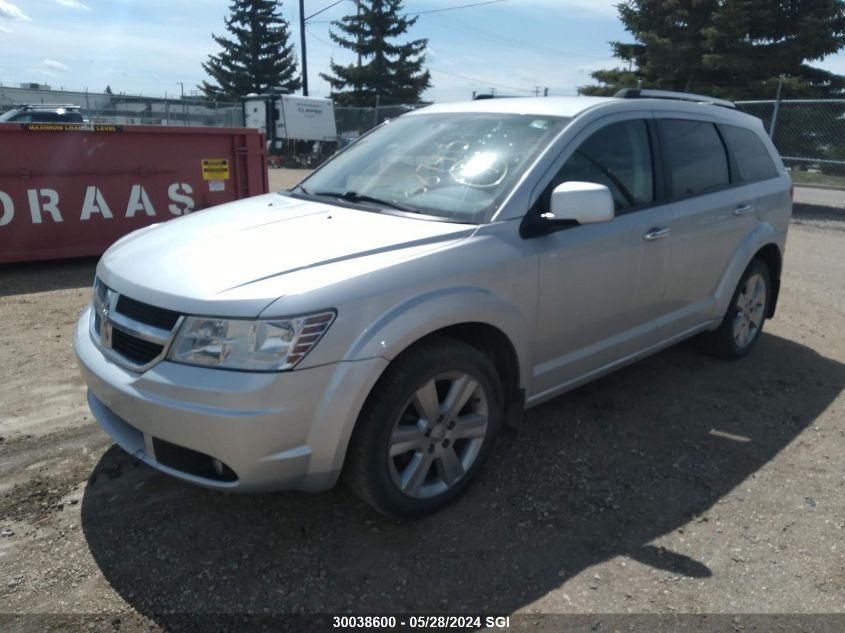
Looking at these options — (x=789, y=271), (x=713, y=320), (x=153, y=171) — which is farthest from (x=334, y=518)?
(x=789, y=271)

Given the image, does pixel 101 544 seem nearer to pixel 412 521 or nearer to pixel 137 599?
pixel 137 599

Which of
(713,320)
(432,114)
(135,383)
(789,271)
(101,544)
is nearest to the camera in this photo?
(135,383)

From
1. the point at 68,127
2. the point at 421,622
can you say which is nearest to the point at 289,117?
the point at 68,127

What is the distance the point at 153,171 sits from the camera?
7.52 m

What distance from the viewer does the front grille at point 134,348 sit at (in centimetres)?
257

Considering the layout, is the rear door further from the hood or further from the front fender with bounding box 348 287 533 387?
the hood

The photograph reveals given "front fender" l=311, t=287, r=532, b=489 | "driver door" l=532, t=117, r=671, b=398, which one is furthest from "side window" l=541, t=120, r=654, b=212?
"front fender" l=311, t=287, r=532, b=489

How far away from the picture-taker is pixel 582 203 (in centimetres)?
298

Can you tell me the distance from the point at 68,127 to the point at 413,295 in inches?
230

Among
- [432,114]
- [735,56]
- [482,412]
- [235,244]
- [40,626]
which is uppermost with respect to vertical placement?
[735,56]

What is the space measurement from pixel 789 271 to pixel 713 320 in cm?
461

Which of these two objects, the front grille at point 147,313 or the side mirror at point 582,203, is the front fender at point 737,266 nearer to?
the side mirror at point 582,203

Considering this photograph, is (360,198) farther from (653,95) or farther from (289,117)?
(289,117)

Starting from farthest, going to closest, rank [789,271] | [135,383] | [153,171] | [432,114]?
[789,271], [153,171], [432,114], [135,383]
